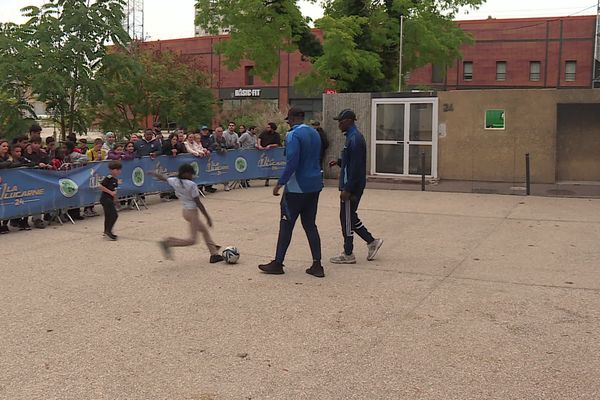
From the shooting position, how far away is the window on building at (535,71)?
5012cm

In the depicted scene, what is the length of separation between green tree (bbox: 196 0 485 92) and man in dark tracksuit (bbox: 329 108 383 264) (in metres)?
19.1

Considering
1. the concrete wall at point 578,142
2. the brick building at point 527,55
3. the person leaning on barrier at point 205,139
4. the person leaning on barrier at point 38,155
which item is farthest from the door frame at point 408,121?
the brick building at point 527,55

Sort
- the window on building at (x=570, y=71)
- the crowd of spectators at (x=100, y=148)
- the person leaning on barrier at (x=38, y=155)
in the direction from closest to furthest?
the crowd of spectators at (x=100, y=148) → the person leaning on barrier at (x=38, y=155) → the window on building at (x=570, y=71)

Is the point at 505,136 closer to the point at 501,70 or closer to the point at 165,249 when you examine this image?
the point at 165,249

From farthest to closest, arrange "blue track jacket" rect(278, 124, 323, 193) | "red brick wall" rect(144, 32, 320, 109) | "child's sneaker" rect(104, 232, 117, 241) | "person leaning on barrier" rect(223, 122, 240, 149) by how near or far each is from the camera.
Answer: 1. "red brick wall" rect(144, 32, 320, 109)
2. "person leaning on barrier" rect(223, 122, 240, 149)
3. "child's sneaker" rect(104, 232, 117, 241)
4. "blue track jacket" rect(278, 124, 323, 193)

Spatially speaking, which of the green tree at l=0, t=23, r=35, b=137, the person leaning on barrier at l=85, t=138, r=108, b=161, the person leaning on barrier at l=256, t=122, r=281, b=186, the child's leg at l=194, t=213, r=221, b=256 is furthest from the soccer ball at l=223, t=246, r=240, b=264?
the person leaning on barrier at l=256, t=122, r=281, b=186

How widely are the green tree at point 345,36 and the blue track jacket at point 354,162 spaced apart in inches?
752

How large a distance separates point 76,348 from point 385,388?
7.87ft

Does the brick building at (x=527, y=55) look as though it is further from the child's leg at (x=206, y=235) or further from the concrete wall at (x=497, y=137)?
the child's leg at (x=206, y=235)

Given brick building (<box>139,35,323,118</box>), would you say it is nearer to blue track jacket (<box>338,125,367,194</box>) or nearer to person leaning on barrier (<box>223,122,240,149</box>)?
person leaning on barrier (<box>223,122,240,149</box>)

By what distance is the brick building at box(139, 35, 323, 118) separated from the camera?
54.5m

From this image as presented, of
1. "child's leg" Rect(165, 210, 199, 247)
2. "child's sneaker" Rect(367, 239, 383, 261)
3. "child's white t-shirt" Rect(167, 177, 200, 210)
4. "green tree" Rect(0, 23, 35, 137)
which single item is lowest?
"child's sneaker" Rect(367, 239, 383, 261)

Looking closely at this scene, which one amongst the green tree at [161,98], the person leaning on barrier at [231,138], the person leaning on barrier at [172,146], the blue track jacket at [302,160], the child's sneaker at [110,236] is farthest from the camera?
the green tree at [161,98]

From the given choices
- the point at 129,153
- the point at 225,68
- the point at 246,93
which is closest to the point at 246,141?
the point at 129,153
